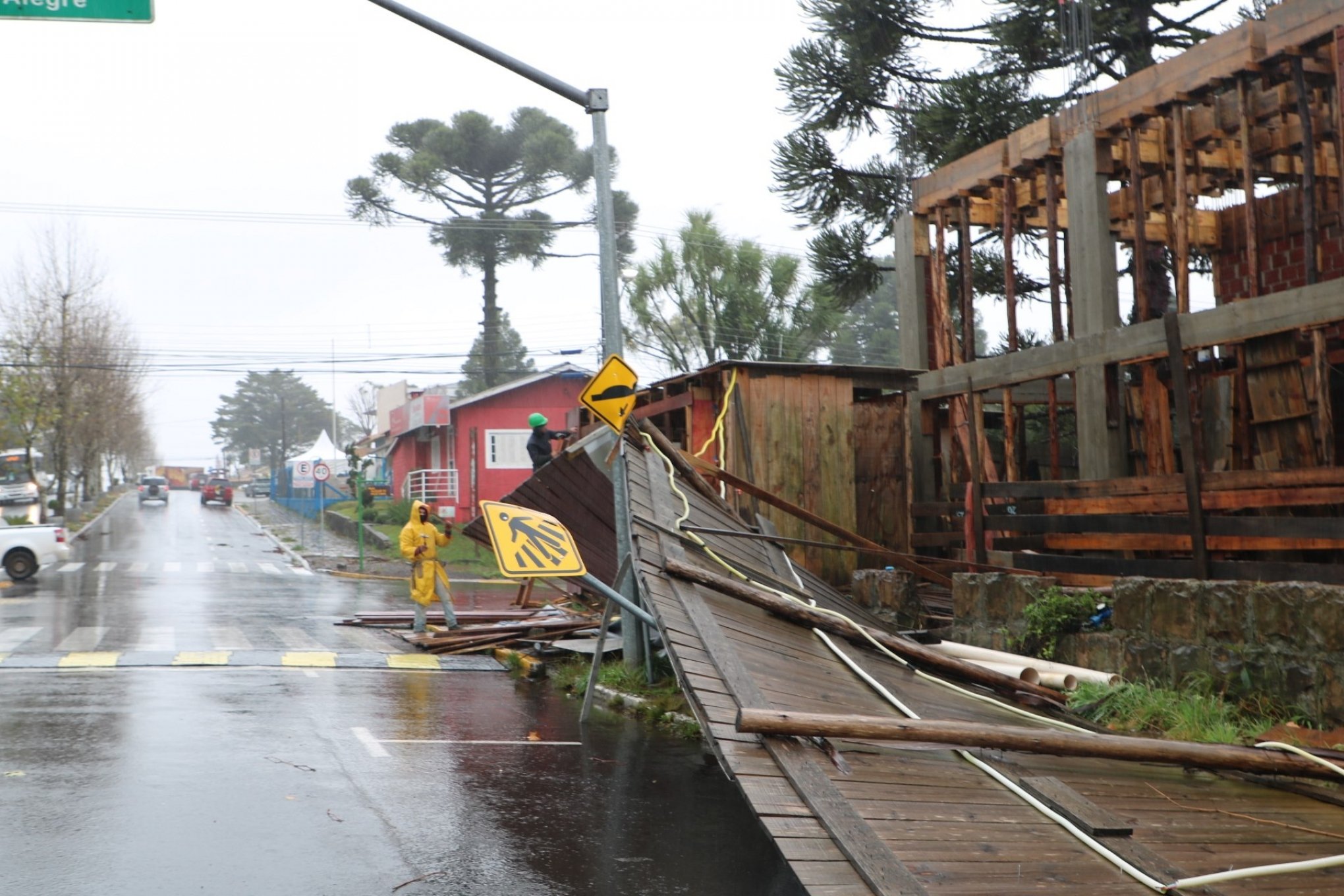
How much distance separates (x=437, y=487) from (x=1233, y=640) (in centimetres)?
3969

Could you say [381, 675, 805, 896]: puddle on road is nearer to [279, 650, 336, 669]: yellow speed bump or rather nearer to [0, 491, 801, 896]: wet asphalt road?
[0, 491, 801, 896]: wet asphalt road

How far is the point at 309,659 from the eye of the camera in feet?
48.3

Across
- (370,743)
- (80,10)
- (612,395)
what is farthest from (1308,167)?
(80,10)

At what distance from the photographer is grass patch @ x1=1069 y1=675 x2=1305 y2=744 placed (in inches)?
288

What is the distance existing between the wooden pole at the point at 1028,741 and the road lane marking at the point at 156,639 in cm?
1248

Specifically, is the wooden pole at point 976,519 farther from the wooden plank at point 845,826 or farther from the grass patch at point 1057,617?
the wooden plank at point 845,826

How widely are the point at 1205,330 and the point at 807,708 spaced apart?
7666 millimetres

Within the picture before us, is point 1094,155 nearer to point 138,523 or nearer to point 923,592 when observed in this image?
point 923,592

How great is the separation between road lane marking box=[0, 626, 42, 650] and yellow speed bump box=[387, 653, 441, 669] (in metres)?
4.63

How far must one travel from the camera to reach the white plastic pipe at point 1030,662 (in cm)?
862

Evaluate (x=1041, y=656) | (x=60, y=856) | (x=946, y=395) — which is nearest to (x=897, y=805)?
(x=60, y=856)

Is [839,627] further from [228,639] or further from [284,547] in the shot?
[284,547]

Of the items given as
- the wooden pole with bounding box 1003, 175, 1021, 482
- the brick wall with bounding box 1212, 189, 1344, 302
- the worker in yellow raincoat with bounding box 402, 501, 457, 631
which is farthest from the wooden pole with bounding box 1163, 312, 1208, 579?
the worker in yellow raincoat with bounding box 402, 501, 457, 631

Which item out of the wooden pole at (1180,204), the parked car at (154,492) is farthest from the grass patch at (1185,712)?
the parked car at (154,492)
